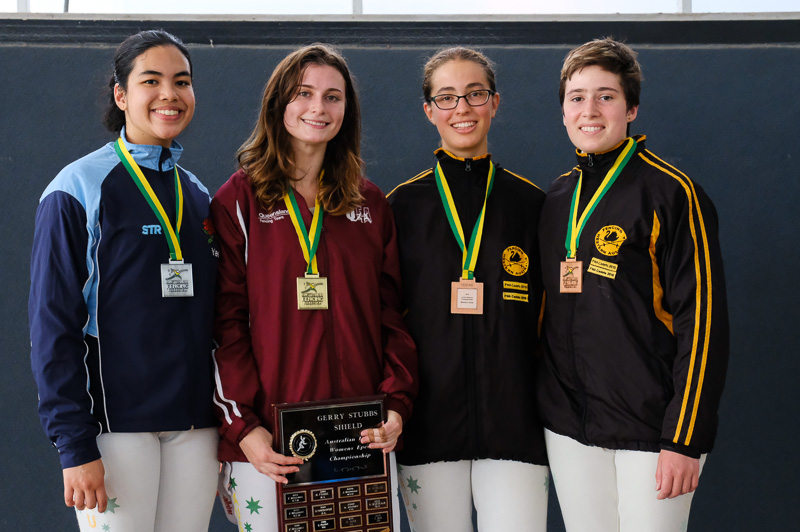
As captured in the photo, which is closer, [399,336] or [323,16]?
[399,336]

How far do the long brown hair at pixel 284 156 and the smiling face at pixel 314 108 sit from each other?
22mm

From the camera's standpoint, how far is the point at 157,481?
6.39 feet

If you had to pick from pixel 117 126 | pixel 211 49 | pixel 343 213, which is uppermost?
pixel 211 49

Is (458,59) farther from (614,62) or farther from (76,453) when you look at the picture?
(76,453)

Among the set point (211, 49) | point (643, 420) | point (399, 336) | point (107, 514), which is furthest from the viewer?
point (211, 49)

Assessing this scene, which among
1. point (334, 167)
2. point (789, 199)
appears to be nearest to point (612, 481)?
→ point (334, 167)

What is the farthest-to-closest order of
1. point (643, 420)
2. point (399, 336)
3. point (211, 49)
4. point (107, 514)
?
point (211, 49)
point (399, 336)
point (643, 420)
point (107, 514)

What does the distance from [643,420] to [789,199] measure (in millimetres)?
2069

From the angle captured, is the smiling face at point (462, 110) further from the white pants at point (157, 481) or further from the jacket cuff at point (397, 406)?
the white pants at point (157, 481)

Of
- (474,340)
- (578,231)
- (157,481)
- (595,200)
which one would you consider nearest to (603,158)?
(595,200)

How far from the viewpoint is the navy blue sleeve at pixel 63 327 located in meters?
1.78

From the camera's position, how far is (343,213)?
7.02 feet

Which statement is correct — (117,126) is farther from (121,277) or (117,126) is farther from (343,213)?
(343,213)

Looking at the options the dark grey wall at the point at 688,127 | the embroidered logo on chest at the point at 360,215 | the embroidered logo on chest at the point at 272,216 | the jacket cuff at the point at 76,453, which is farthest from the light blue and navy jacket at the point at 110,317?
the dark grey wall at the point at 688,127
